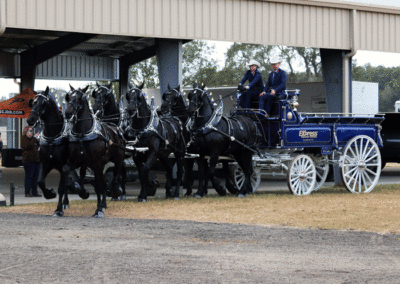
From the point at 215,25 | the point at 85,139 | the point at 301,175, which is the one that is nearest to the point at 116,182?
the point at 85,139

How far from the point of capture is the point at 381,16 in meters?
19.1

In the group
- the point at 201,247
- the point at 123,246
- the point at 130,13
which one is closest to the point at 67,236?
the point at 123,246

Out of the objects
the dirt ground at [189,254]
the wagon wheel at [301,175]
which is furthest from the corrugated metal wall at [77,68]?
the dirt ground at [189,254]

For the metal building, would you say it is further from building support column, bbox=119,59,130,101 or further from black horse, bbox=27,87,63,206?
building support column, bbox=119,59,130,101

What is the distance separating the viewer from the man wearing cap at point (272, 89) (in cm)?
1516

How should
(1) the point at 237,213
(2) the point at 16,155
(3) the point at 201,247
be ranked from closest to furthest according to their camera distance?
(3) the point at 201,247
(1) the point at 237,213
(2) the point at 16,155

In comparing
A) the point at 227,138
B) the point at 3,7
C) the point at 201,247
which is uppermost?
the point at 3,7

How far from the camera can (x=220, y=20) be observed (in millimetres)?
16359

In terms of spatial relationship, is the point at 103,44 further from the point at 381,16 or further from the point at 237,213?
the point at 237,213

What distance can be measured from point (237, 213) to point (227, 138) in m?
3.31

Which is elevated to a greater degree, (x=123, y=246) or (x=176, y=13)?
(x=176, y=13)

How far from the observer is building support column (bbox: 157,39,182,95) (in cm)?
1609

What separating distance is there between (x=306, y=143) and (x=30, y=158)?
6.27 m

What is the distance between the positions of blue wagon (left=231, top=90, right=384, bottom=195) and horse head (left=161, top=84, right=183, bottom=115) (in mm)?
1655
